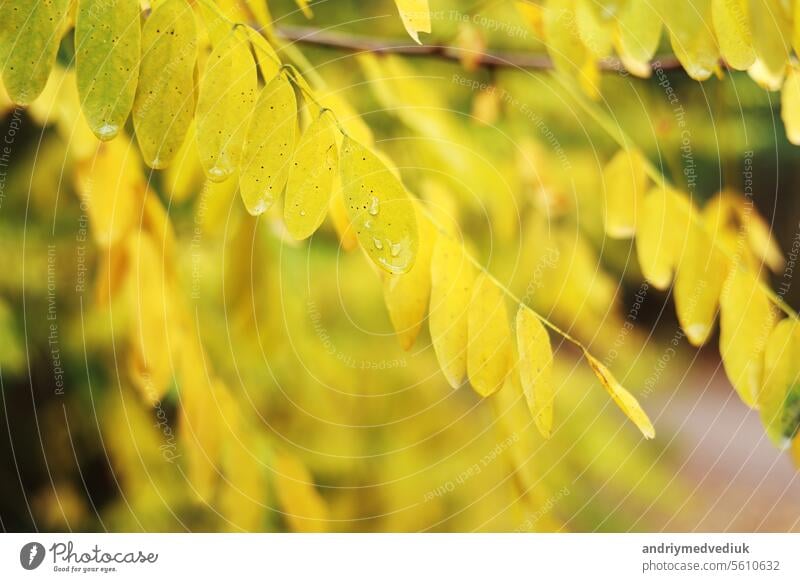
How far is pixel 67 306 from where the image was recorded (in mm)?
613

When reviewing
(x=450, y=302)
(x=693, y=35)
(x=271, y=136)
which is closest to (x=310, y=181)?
(x=271, y=136)

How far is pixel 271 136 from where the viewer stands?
0.58 metres

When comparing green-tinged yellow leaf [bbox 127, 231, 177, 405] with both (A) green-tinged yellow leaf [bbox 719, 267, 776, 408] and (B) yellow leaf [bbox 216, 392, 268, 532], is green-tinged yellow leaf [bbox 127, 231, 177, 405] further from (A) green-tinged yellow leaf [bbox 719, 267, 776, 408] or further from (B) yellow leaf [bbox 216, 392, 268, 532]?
(A) green-tinged yellow leaf [bbox 719, 267, 776, 408]

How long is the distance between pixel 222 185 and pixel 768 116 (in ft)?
1.57

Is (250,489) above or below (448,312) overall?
below

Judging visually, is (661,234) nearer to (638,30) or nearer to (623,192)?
(623,192)

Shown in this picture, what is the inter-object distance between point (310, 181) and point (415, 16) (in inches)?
6.6

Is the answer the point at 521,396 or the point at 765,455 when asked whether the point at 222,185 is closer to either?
the point at 521,396

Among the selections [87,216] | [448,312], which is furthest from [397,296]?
[87,216]

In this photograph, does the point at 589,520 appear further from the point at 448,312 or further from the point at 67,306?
the point at 67,306
